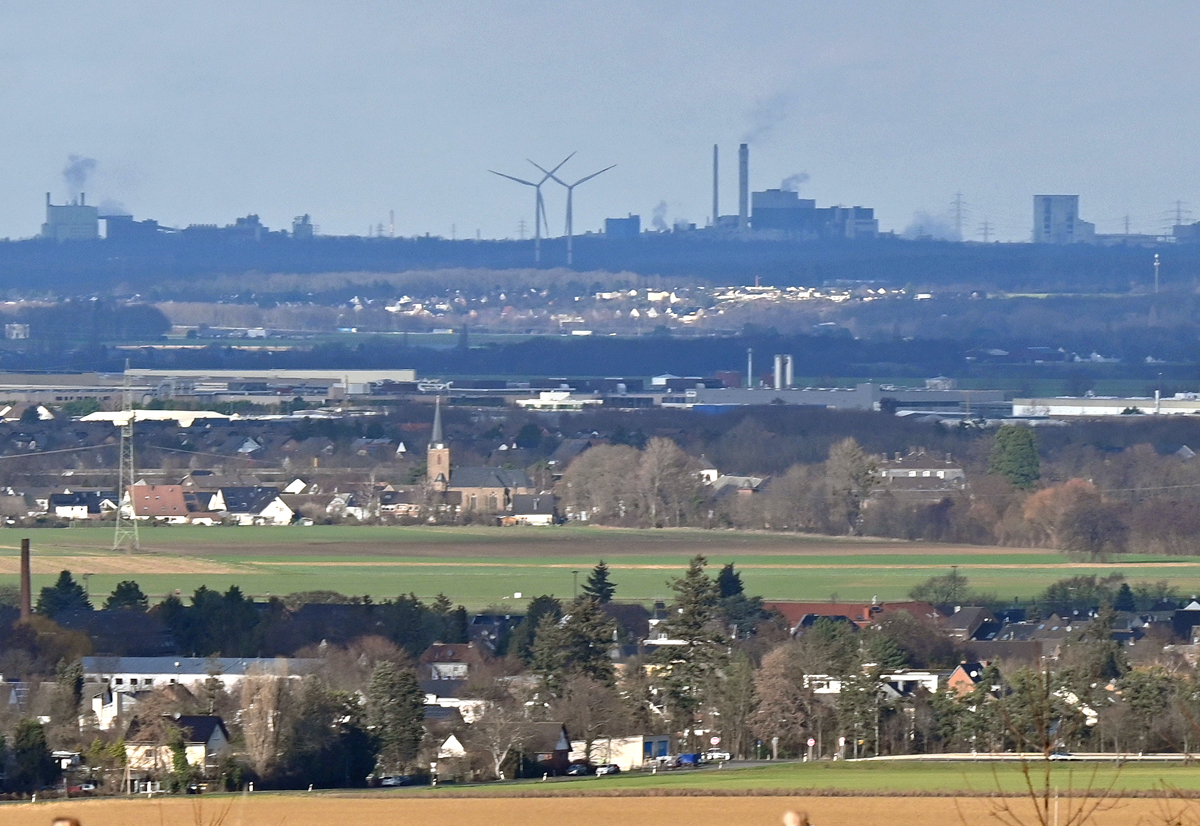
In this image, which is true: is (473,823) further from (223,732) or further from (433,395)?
(433,395)

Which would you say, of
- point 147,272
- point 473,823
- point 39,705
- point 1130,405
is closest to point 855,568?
point 39,705

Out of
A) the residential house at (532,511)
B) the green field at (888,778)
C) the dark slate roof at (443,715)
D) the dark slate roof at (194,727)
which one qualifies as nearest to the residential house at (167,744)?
the dark slate roof at (194,727)

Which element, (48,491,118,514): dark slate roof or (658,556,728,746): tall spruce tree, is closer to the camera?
(658,556,728,746): tall spruce tree

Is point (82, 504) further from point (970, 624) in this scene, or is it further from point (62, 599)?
point (970, 624)

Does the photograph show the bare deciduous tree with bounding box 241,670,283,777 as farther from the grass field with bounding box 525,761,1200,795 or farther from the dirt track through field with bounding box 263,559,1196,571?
the dirt track through field with bounding box 263,559,1196,571

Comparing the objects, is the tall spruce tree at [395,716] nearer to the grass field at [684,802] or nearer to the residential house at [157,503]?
the grass field at [684,802]

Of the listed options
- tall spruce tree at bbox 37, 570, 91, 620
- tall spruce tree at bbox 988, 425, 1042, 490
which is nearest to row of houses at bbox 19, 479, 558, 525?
tall spruce tree at bbox 988, 425, 1042, 490

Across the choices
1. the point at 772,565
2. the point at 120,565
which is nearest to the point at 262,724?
the point at 120,565
